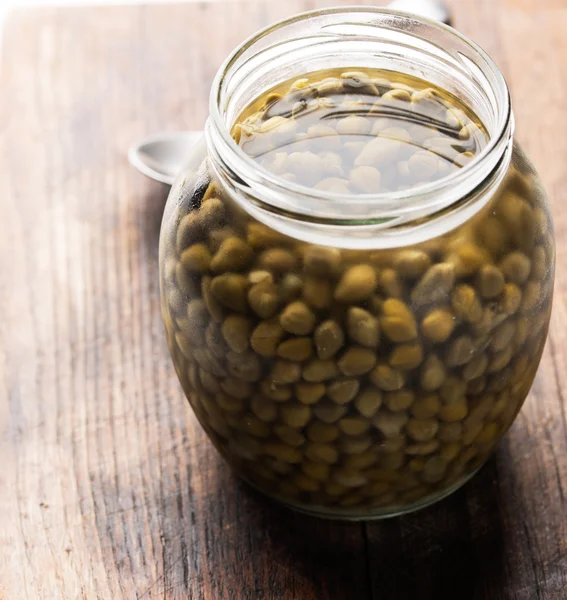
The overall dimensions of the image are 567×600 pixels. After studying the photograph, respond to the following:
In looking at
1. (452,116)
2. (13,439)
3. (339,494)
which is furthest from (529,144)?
(13,439)

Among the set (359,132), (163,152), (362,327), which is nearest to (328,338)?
(362,327)

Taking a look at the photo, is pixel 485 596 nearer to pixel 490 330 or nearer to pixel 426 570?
pixel 426 570

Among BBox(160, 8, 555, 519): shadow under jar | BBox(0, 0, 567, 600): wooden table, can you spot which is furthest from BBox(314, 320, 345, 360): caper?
BBox(0, 0, 567, 600): wooden table

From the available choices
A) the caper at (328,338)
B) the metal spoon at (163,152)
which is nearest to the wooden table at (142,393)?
the metal spoon at (163,152)

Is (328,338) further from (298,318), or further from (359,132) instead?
(359,132)

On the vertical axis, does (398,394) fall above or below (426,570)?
above
